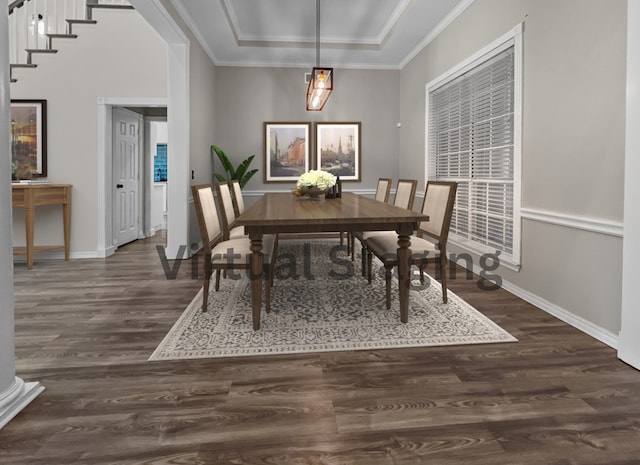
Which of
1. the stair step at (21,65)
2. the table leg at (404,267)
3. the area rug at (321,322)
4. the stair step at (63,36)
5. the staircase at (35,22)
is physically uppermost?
the staircase at (35,22)

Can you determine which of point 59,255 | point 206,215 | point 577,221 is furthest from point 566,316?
point 59,255

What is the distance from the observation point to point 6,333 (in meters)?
1.69

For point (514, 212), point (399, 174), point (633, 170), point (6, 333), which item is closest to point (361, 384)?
point (6, 333)

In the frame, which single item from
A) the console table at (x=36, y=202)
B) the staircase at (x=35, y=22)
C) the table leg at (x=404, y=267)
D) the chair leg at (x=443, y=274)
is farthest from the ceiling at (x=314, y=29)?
the table leg at (x=404, y=267)

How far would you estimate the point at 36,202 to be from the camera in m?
4.40

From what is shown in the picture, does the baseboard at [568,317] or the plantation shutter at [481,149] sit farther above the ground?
the plantation shutter at [481,149]

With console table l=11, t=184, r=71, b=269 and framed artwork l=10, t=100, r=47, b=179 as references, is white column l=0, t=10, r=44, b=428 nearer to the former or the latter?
console table l=11, t=184, r=71, b=269

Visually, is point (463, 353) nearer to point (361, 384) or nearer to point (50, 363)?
point (361, 384)

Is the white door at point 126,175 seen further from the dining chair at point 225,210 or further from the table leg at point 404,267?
the table leg at point 404,267

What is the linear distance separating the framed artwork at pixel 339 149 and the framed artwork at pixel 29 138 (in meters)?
3.62

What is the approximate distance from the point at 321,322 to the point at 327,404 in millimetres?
1005

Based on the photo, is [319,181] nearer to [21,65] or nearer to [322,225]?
[322,225]

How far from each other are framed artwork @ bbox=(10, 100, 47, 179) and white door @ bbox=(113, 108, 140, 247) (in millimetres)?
882

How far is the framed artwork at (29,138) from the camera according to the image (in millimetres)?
4793
